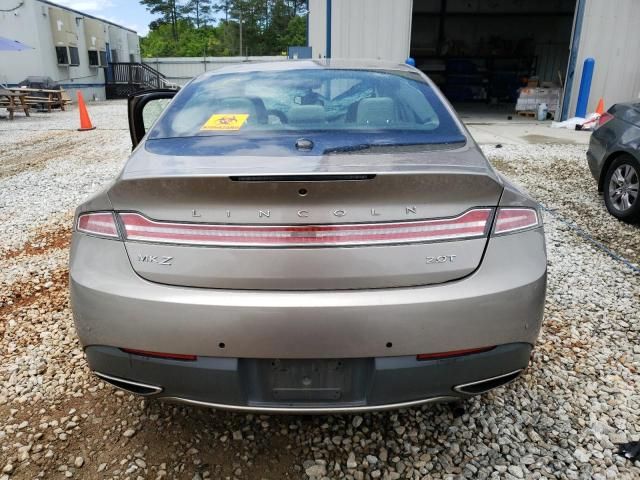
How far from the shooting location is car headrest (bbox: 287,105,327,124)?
234 cm

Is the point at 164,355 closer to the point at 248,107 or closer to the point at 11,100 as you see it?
the point at 248,107

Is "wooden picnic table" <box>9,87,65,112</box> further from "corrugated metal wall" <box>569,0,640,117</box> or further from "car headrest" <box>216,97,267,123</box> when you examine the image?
"car headrest" <box>216,97,267,123</box>

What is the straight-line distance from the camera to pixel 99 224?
1.72 metres

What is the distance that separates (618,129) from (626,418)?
3.81m

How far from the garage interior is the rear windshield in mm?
18647

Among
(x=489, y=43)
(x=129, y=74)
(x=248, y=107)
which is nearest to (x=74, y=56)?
(x=129, y=74)

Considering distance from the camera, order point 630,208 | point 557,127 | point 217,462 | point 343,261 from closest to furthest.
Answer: point 343,261 < point 217,462 < point 630,208 < point 557,127

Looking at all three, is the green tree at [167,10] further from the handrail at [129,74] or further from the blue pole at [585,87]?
the blue pole at [585,87]

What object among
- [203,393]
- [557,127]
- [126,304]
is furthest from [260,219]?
[557,127]

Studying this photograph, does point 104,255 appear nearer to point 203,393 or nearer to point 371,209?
point 203,393

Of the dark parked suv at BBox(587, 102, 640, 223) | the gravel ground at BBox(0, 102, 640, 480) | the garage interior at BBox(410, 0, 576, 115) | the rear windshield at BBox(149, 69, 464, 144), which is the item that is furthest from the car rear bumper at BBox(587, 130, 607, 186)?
the garage interior at BBox(410, 0, 576, 115)

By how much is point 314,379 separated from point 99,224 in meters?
0.94

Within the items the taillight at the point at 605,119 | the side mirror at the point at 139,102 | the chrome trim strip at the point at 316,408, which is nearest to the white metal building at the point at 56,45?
the side mirror at the point at 139,102

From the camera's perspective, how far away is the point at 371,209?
1584 millimetres
